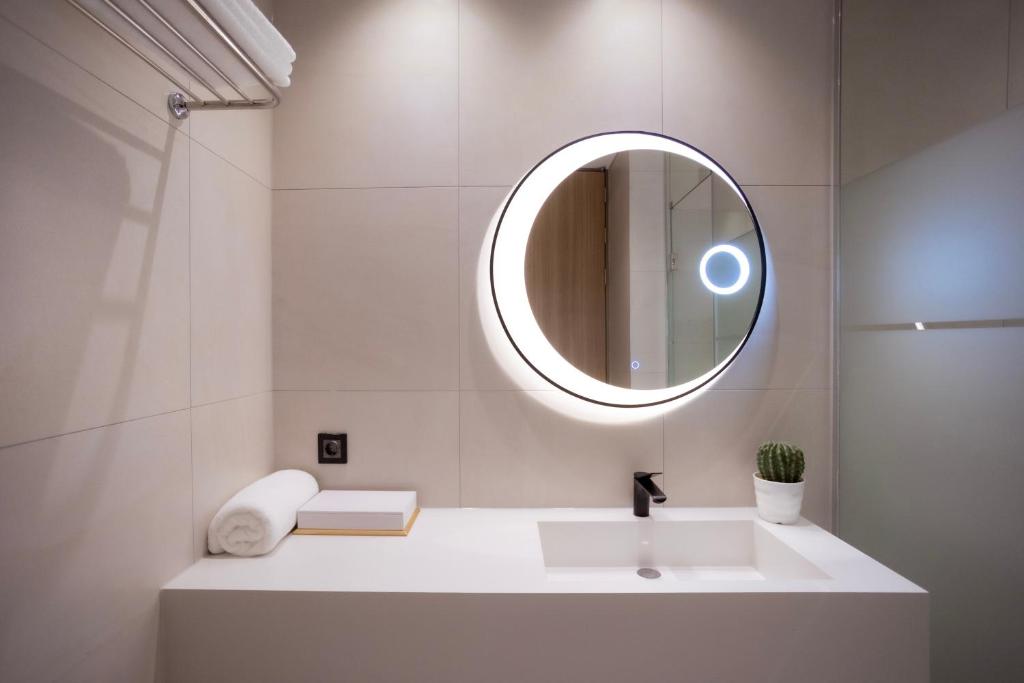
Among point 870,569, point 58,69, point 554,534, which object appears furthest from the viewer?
point 554,534

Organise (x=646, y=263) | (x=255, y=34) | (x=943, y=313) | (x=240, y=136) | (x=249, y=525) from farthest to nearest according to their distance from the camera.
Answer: (x=646, y=263) → (x=240, y=136) → (x=249, y=525) → (x=943, y=313) → (x=255, y=34)

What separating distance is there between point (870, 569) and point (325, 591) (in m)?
1.02

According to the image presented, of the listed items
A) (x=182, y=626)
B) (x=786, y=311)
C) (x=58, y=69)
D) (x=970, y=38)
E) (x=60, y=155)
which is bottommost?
(x=182, y=626)

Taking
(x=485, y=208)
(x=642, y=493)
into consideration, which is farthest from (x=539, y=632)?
(x=485, y=208)

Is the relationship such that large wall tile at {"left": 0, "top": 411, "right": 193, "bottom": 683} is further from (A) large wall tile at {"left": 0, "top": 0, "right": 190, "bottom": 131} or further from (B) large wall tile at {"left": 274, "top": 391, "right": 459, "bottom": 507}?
(A) large wall tile at {"left": 0, "top": 0, "right": 190, "bottom": 131}

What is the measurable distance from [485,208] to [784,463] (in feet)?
3.08

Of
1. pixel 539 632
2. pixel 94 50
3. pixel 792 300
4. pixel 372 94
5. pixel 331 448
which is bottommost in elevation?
pixel 539 632

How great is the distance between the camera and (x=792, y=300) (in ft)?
4.09

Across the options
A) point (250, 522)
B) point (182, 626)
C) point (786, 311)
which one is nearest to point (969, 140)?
point (786, 311)

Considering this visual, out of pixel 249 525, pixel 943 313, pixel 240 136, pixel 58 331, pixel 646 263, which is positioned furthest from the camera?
pixel 646 263

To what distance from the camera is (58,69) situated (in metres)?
Answer: 0.67

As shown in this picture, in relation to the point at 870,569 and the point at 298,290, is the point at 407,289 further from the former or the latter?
the point at 870,569

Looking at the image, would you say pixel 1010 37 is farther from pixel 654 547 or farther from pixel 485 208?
pixel 654 547

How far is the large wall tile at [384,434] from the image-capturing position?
1.23m
